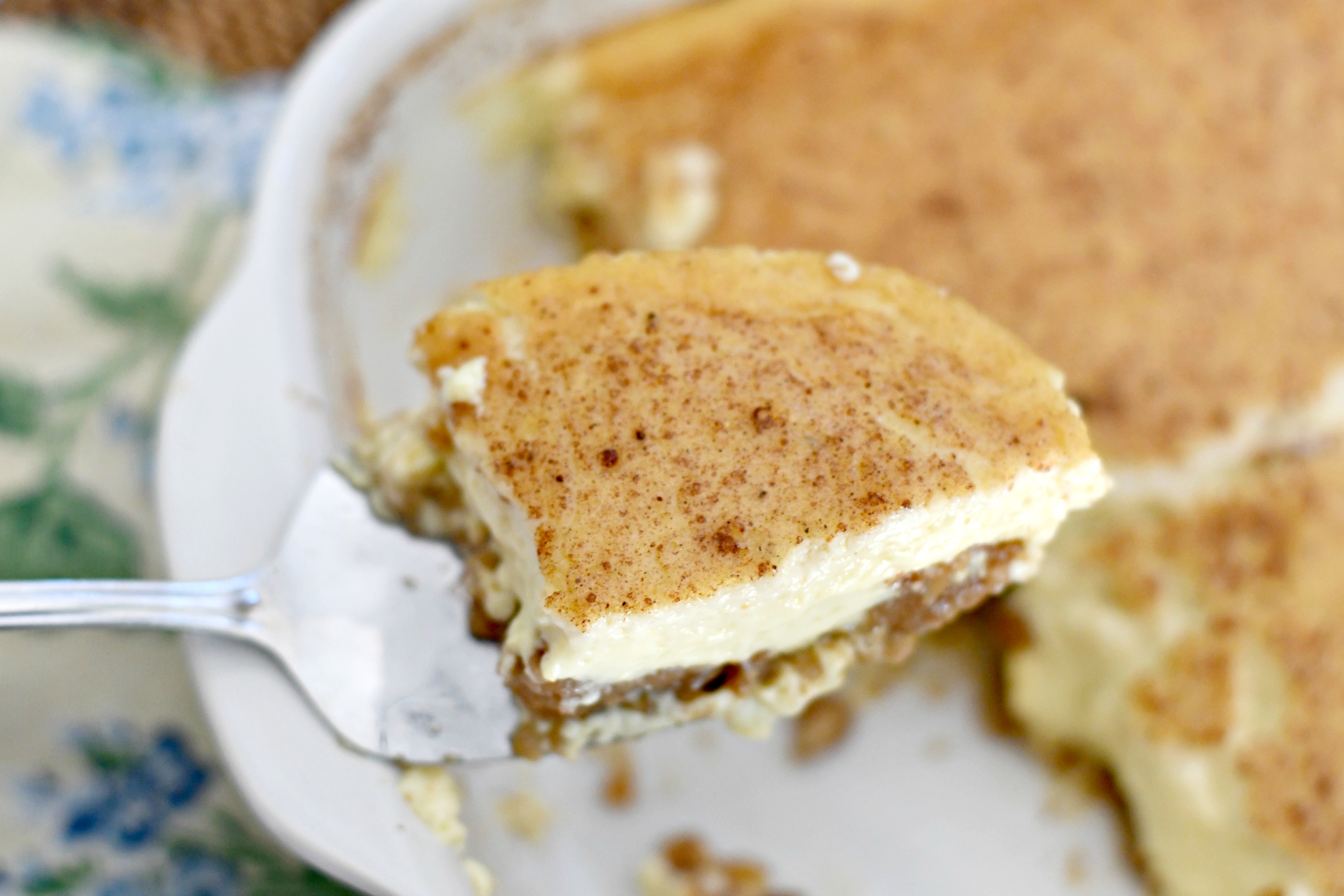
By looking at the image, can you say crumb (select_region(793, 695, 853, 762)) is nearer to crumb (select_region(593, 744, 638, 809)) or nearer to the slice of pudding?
crumb (select_region(593, 744, 638, 809))

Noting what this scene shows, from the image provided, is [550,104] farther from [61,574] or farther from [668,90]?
[61,574]

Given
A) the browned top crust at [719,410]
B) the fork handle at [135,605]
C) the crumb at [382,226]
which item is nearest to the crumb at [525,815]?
the fork handle at [135,605]

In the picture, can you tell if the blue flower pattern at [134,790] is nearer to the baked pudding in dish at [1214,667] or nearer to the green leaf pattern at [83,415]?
the green leaf pattern at [83,415]

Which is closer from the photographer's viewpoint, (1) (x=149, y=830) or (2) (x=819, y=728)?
(1) (x=149, y=830)

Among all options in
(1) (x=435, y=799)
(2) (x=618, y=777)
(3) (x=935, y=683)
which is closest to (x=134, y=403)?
Answer: (1) (x=435, y=799)

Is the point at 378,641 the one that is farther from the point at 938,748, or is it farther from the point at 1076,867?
the point at 1076,867

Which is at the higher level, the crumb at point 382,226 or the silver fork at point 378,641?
the crumb at point 382,226

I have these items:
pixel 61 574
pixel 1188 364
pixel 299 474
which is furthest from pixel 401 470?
pixel 1188 364
